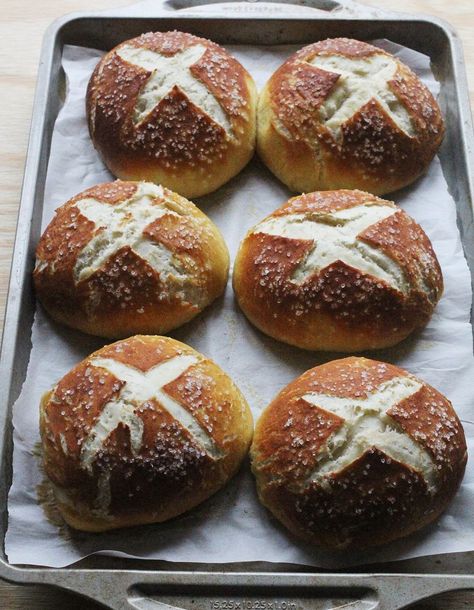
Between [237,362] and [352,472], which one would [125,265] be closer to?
[237,362]

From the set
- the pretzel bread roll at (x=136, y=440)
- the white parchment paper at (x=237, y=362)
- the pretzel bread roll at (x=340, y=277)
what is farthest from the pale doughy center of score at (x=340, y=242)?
the pretzel bread roll at (x=136, y=440)

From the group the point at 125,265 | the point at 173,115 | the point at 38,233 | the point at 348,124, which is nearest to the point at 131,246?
the point at 125,265

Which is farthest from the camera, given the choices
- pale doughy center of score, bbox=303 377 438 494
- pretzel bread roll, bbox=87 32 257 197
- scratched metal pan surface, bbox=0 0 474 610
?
pretzel bread roll, bbox=87 32 257 197

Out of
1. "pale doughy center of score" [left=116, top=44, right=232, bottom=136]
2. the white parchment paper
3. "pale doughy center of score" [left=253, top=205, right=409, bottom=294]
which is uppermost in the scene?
"pale doughy center of score" [left=116, top=44, right=232, bottom=136]

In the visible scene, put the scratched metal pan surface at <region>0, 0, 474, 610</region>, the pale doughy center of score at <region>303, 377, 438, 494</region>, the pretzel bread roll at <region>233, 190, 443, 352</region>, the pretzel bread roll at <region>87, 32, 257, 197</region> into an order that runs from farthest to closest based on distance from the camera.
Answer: the pretzel bread roll at <region>87, 32, 257, 197</region>, the pretzel bread roll at <region>233, 190, 443, 352</region>, the pale doughy center of score at <region>303, 377, 438, 494</region>, the scratched metal pan surface at <region>0, 0, 474, 610</region>

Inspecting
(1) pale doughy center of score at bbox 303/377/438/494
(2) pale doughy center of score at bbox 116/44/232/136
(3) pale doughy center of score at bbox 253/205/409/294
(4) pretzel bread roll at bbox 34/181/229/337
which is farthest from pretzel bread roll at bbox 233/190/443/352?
(2) pale doughy center of score at bbox 116/44/232/136

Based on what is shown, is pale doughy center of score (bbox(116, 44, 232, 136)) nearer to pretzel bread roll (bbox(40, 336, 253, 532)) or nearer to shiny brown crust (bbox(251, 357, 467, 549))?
pretzel bread roll (bbox(40, 336, 253, 532))

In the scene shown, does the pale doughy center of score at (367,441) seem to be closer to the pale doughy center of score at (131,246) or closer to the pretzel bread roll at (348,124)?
the pale doughy center of score at (131,246)
